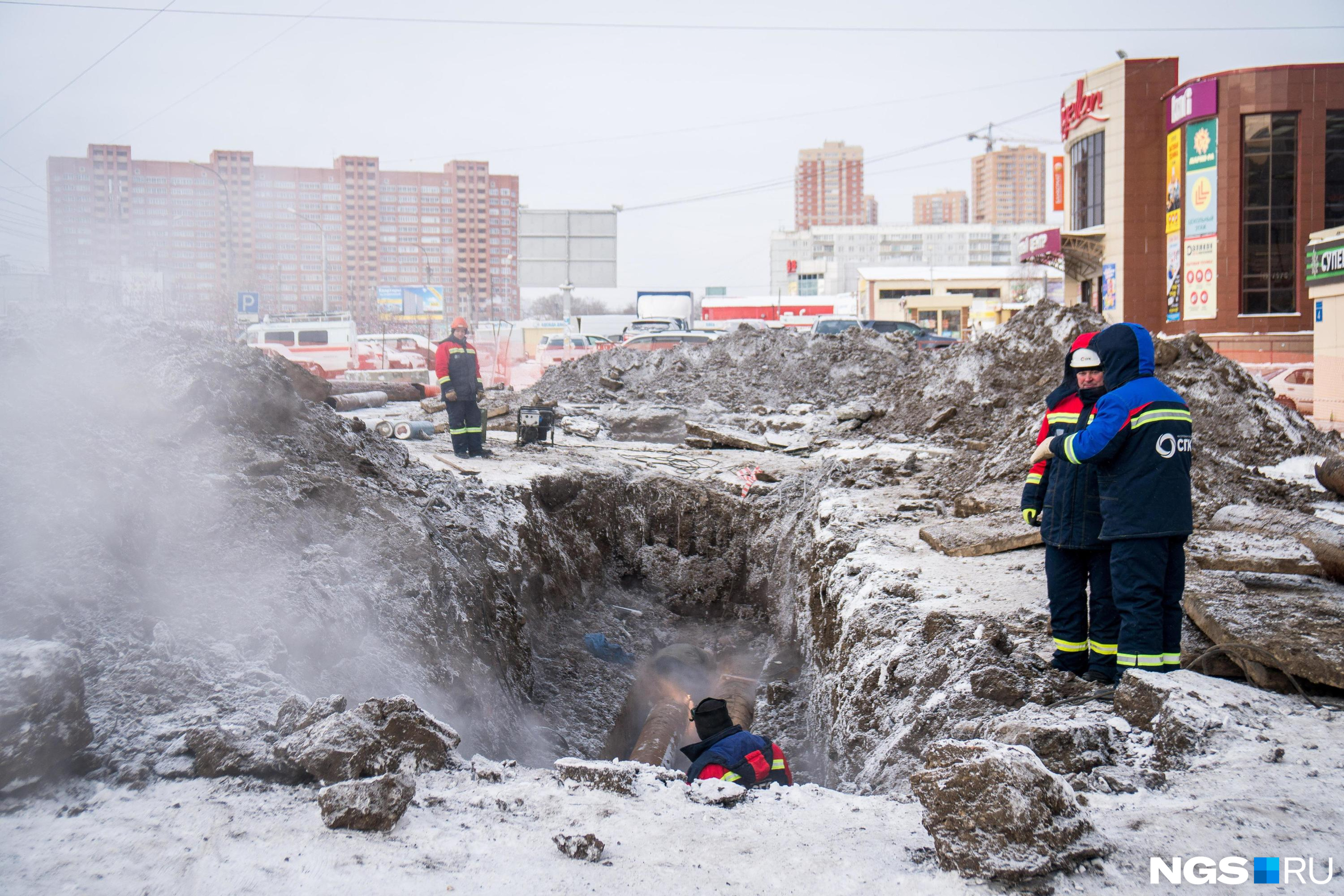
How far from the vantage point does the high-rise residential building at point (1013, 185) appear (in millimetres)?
134125

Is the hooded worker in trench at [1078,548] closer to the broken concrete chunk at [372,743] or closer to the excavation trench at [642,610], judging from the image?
the excavation trench at [642,610]

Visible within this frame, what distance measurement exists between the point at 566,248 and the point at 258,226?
17.9m

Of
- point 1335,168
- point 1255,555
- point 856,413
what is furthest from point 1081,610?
point 1335,168

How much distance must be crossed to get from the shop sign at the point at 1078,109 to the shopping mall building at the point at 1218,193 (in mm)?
95

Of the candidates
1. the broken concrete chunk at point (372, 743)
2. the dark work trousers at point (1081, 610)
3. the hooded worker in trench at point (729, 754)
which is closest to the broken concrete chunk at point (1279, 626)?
the dark work trousers at point (1081, 610)

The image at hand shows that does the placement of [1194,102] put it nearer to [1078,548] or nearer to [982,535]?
[982,535]

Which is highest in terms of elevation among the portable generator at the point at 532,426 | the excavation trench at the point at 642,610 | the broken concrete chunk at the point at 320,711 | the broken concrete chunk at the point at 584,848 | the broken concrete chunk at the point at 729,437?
the portable generator at the point at 532,426

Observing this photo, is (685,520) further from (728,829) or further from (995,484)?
(728,829)

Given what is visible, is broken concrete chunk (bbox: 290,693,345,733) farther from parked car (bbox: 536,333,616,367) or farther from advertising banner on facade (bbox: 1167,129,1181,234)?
advertising banner on facade (bbox: 1167,129,1181,234)

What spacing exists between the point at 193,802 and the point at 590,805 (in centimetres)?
138

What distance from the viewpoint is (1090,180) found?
1205 inches

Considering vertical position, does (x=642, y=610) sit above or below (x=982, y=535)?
below

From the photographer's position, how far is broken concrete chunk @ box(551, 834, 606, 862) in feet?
8.93

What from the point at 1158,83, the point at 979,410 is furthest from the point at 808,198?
the point at 979,410
